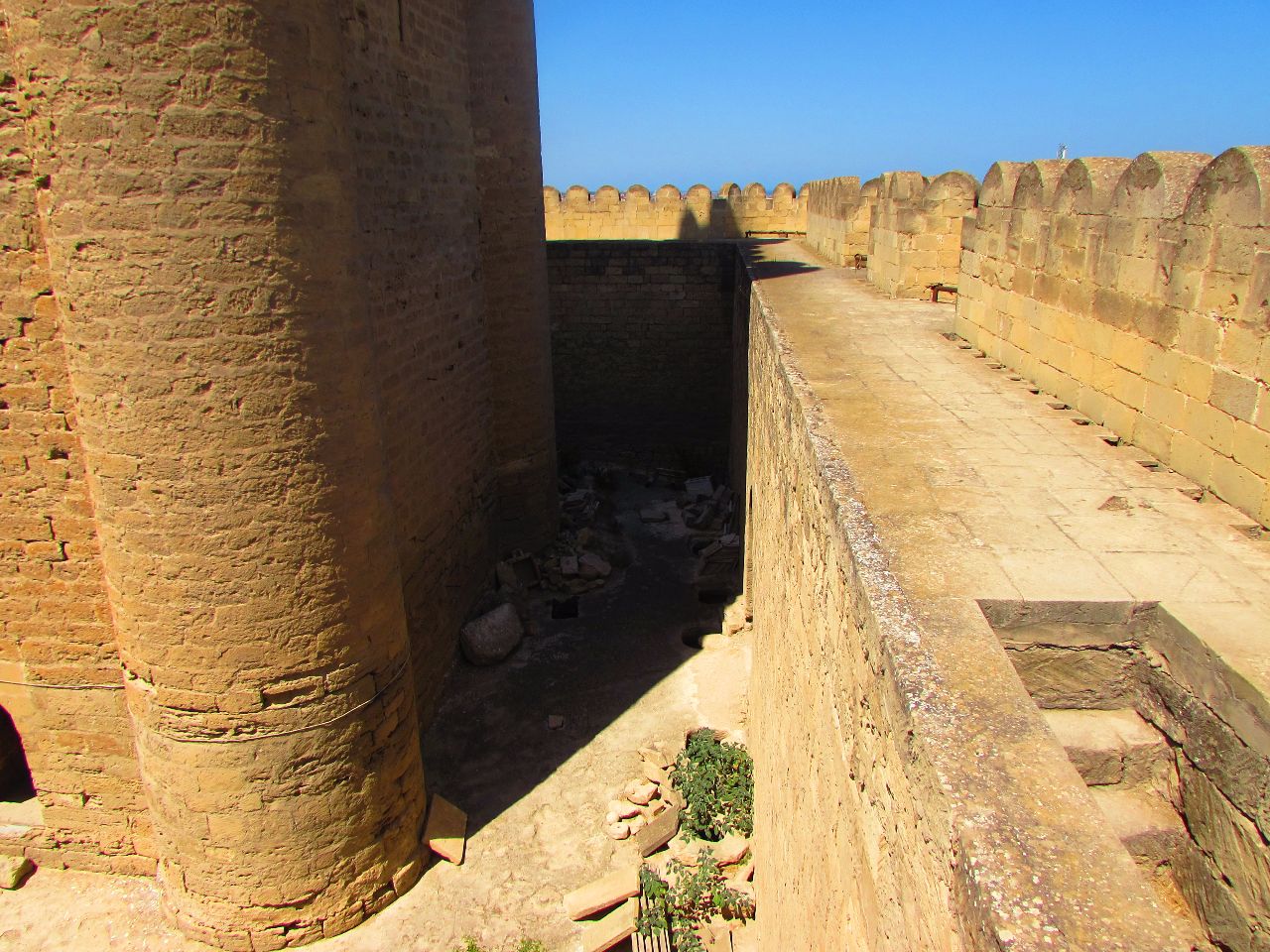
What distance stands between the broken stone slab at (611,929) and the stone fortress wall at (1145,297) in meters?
4.07

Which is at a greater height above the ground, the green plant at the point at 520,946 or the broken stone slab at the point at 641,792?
the broken stone slab at the point at 641,792

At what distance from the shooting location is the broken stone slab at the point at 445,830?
237 inches

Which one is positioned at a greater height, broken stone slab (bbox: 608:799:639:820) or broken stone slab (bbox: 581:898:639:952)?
broken stone slab (bbox: 608:799:639:820)

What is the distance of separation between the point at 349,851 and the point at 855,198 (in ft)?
36.0

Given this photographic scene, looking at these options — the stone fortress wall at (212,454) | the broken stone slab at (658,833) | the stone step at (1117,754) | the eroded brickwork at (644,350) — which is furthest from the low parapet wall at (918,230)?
the stone step at (1117,754)

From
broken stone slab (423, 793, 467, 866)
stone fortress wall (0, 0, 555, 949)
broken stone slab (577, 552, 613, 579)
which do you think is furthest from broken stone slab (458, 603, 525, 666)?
broken stone slab (423, 793, 467, 866)

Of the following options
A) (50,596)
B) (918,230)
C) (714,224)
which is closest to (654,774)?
(50,596)

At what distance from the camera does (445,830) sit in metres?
6.16

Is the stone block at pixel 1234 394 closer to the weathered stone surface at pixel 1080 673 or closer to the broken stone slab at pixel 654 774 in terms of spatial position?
the weathered stone surface at pixel 1080 673

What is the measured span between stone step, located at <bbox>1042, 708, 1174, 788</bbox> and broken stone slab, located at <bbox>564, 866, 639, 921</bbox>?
3.82 m

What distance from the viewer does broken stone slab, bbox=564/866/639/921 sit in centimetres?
550

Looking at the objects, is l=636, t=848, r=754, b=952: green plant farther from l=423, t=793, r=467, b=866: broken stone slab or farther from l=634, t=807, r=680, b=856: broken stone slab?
l=423, t=793, r=467, b=866: broken stone slab

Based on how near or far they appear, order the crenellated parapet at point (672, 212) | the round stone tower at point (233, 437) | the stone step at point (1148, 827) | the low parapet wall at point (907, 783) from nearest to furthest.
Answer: the low parapet wall at point (907, 783), the stone step at point (1148, 827), the round stone tower at point (233, 437), the crenellated parapet at point (672, 212)

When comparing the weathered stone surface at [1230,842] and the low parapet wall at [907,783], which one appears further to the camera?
the weathered stone surface at [1230,842]
